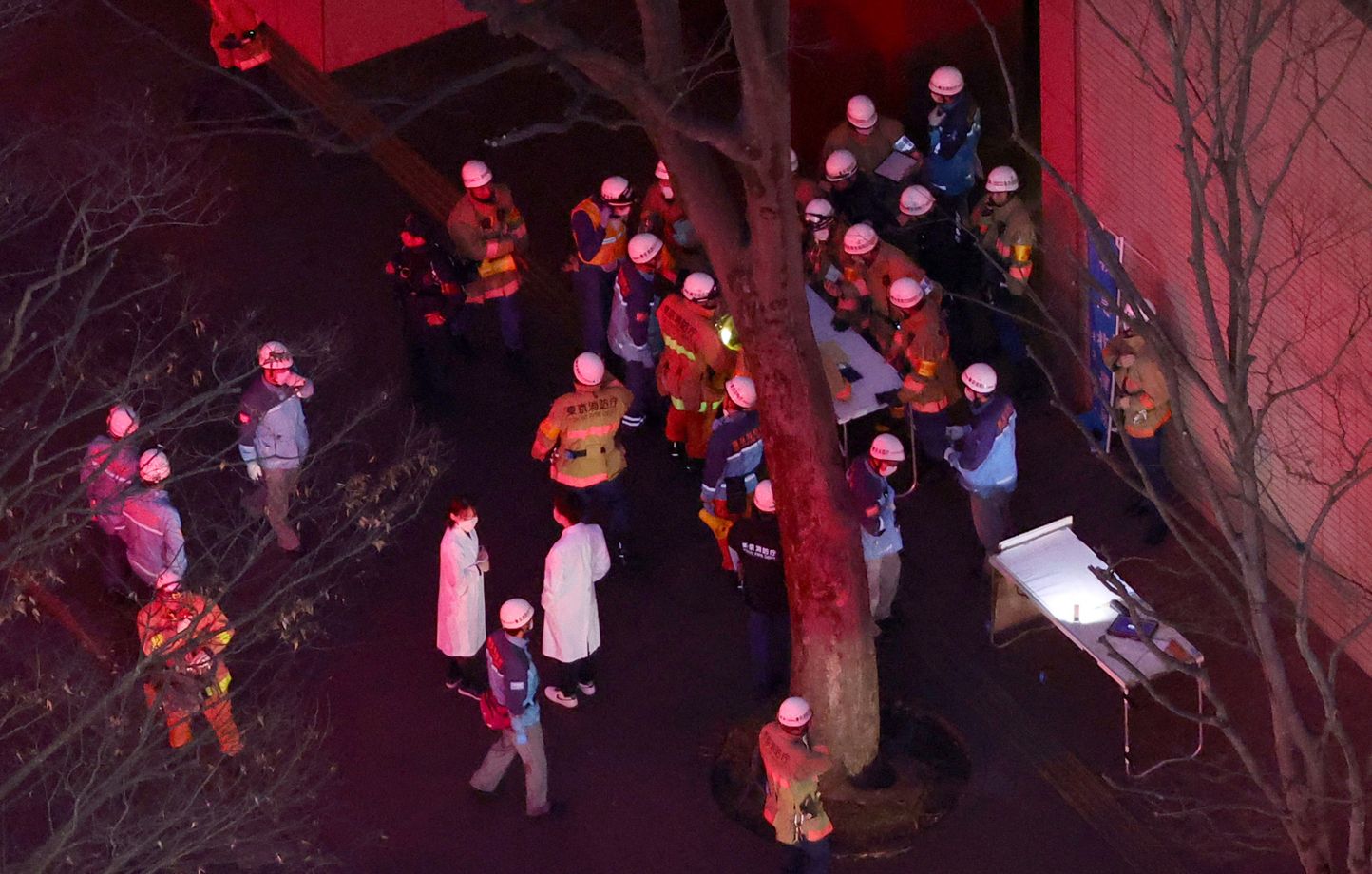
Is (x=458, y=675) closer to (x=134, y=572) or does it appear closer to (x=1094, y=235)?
(x=134, y=572)

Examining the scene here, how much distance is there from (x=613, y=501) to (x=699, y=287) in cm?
161

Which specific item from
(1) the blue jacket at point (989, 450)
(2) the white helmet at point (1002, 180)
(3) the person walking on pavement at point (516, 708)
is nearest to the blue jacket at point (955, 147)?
(2) the white helmet at point (1002, 180)

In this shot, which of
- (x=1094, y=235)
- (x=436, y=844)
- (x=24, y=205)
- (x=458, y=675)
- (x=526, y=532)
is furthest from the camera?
(x=24, y=205)

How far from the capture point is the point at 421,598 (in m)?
15.6

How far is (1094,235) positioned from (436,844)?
246 inches

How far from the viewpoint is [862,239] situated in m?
15.8

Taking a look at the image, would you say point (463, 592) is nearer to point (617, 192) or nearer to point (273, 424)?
point (273, 424)

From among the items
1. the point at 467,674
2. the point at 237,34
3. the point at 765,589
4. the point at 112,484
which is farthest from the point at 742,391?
the point at 237,34

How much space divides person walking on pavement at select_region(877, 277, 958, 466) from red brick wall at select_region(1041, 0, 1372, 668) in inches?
57.2

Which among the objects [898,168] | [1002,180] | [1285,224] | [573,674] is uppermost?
[1285,224]

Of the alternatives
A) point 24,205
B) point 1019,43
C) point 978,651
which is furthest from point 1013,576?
point 24,205

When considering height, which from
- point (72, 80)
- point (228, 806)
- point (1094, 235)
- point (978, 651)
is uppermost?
point (1094, 235)

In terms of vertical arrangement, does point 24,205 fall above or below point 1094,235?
below

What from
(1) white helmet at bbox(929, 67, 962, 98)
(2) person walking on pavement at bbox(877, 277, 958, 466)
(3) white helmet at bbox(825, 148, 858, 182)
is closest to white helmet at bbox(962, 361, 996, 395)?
(2) person walking on pavement at bbox(877, 277, 958, 466)
